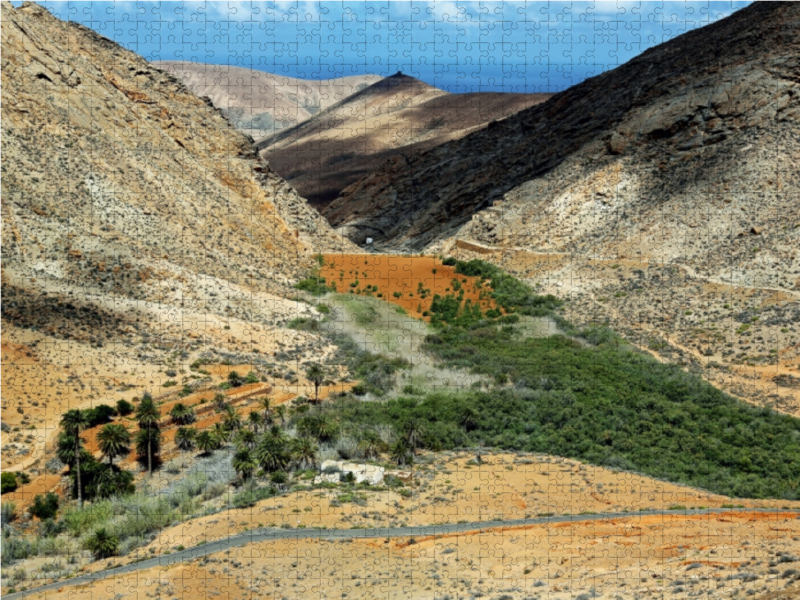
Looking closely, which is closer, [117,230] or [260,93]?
[117,230]

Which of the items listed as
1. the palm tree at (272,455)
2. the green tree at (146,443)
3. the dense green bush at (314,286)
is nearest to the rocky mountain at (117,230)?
the dense green bush at (314,286)


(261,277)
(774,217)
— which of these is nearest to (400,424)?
(261,277)

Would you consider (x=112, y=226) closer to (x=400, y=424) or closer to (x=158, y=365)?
(x=158, y=365)

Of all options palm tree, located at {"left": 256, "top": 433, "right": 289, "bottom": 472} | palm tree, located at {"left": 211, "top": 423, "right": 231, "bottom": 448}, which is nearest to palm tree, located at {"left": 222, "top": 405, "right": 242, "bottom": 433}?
palm tree, located at {"left": 211, "top": 423, "right": 231, "bottom": 448}

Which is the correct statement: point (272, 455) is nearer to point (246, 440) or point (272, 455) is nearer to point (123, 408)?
point (246, 440)

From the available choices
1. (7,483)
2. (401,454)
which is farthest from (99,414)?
(401,454)

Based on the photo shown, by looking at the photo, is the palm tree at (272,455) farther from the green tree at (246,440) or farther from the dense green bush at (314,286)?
the dense green bush at (314,286)

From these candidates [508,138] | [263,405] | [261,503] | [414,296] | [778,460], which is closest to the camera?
[261,503]
